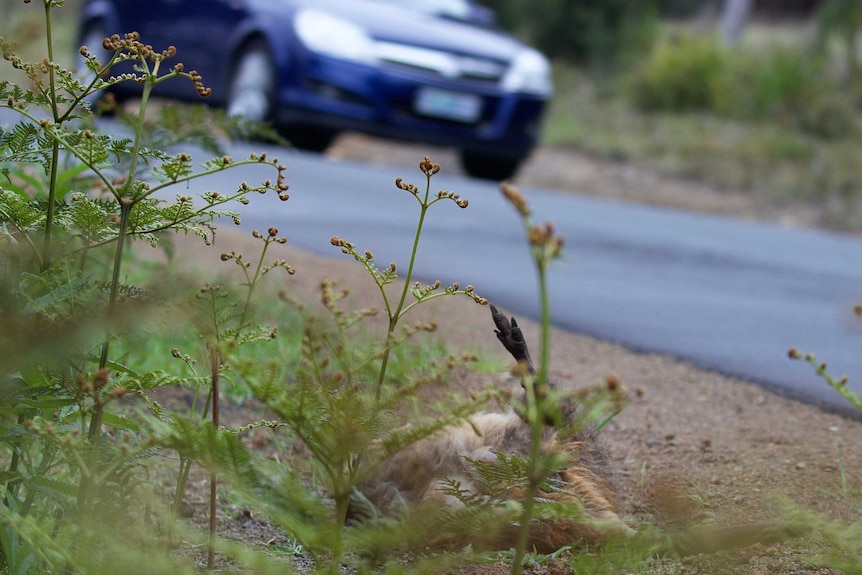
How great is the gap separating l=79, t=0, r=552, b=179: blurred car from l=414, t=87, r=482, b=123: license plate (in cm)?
1

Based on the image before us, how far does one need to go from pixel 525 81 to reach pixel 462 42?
77 cm

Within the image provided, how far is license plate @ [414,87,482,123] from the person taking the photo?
10.6 m

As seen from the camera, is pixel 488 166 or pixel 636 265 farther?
pixel 488 166

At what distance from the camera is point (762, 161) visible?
48.9 feet

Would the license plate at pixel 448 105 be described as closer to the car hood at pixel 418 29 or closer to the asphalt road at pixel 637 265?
the car hood at pixel 418 29

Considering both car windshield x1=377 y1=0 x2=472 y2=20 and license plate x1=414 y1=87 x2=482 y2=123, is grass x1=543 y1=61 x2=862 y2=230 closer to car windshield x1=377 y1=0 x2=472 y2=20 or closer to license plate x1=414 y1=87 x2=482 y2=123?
car windshield x1=377 y1=0 x2=472 y2=20

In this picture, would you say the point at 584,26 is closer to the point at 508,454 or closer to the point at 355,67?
the point at 355,67

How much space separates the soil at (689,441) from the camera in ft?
7.35

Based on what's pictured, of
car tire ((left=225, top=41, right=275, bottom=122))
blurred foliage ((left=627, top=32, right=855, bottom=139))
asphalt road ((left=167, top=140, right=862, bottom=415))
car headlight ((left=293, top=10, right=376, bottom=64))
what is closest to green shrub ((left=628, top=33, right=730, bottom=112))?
blurred foliage ((left=627, top=32, right=855, bottom=139))

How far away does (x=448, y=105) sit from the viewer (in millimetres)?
10828

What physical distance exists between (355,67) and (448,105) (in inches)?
43.4

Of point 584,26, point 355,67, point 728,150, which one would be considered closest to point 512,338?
point 355,67

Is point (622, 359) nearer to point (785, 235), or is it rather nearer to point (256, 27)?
point (785, 235)

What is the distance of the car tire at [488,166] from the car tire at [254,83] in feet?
7.84
